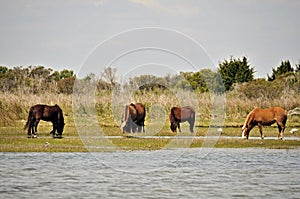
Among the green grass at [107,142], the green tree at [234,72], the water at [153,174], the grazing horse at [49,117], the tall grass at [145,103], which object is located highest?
the green tree at [234,72]

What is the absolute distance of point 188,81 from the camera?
52.7m

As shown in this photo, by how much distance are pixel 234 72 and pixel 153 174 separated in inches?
2035

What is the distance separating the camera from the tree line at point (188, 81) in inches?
1507

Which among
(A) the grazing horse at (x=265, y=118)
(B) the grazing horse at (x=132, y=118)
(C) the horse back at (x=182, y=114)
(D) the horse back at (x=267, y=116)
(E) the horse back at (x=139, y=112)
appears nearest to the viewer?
(A) the grazing horse at (x=265, y=118)

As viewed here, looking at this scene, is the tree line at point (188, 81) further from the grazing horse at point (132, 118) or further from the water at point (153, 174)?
the water at point (153, 174)

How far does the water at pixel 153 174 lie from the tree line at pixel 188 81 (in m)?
8.59

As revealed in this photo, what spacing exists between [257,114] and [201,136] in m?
3.00

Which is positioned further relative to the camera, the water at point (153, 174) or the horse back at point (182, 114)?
the horse back at point (182, 114)

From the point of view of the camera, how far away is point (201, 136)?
32.2 m

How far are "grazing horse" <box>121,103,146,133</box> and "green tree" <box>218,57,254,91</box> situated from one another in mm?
35876

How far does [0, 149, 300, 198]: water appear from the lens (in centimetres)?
1606

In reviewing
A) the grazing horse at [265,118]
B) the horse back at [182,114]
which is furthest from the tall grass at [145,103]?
the grazing horse at [265,118]

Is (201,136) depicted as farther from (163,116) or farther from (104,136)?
(163,116)

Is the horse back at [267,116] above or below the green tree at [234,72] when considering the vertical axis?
below
